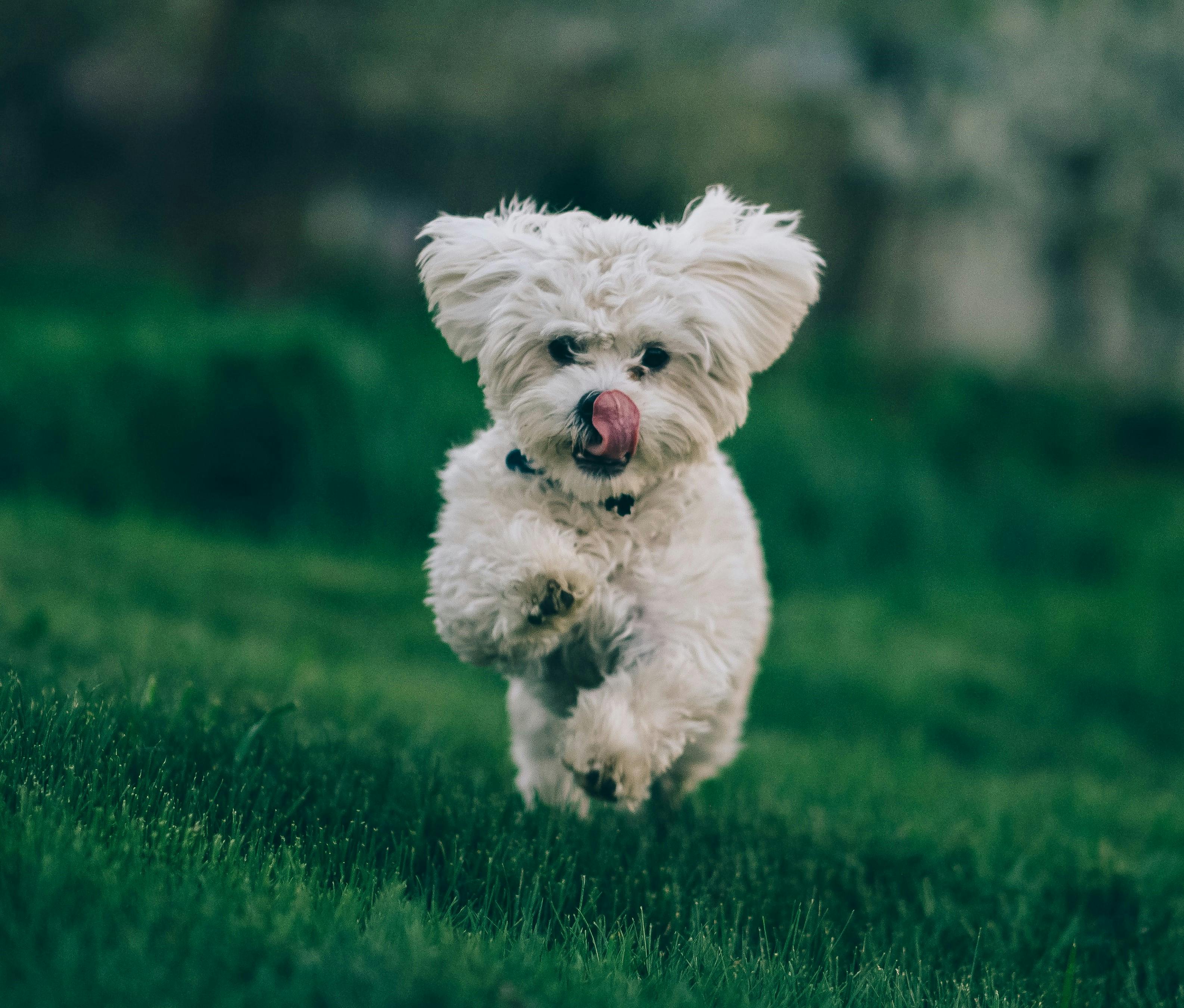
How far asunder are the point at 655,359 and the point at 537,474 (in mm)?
480

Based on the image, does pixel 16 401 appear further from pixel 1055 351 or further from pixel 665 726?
pixel 1055 351

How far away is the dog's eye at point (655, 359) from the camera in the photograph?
3268 mm

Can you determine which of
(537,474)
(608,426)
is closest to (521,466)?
(537,474)

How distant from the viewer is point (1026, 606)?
34.6 feet

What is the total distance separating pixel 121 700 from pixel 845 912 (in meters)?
2.21

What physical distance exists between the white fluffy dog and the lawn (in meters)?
0.48

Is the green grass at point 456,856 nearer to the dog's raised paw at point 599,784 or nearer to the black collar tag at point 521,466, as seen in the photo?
the dog's raised paw at point 599,784

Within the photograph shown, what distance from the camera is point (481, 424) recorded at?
1032 centimetres

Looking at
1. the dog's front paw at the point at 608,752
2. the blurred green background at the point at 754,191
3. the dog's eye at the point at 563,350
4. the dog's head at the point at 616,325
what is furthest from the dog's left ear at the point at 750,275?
the blurred green background at the point at 754,191

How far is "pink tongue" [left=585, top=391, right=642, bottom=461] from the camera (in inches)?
120

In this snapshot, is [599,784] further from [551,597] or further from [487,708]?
[487,708]

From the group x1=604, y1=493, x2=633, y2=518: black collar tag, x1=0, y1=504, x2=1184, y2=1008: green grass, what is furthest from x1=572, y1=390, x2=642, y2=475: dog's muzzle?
x1=0, y1=504, x2=1184, y2=1008: green grass

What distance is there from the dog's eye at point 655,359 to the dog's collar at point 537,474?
36 centimetres

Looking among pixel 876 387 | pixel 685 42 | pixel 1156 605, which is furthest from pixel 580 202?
pixel 1156 605
